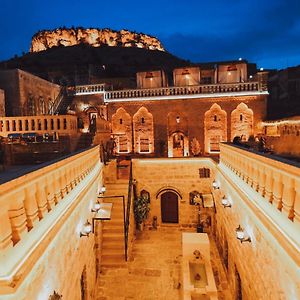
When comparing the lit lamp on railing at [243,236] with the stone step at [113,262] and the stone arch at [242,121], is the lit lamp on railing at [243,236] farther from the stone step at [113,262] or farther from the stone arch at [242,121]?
the stone arch at [242,121]

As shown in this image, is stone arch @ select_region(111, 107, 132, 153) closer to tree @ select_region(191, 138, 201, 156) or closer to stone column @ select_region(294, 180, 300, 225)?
tree @ select_region(191, 138, 201, 156)

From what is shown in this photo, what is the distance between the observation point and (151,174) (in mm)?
16438

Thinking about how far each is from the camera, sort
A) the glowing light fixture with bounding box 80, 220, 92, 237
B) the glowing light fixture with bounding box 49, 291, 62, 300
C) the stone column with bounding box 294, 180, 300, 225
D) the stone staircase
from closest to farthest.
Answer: the stone column with bounding box 294, 180, 300, 225 < the glowing light fixture with bounding box 49, 291, 62, 300 < the glowing light fixture with bounding box 80, 220, 92, 237 < the stone staircase

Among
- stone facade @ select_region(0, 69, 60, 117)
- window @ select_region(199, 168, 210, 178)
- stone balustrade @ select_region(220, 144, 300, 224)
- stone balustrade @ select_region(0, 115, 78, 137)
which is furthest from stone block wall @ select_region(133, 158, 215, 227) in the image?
stone facade @ select_region(0, 69, 60, 117)

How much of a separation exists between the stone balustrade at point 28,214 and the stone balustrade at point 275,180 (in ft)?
12.2

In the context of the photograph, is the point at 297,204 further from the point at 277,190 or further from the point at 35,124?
the point at 35,124

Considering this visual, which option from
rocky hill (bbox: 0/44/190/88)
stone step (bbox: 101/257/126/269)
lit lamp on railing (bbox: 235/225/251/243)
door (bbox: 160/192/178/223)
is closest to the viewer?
lit lamp on railing (bbox: 235/225/251/243)

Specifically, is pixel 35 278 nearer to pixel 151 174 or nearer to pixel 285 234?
pixel 285 234

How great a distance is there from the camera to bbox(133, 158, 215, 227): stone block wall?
52.8ft

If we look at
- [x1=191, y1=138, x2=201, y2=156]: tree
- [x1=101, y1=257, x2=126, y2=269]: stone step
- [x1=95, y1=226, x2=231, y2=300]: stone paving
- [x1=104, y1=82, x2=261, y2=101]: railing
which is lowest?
[x1=95, y1=226, x2=231, y2=300]: stone paving

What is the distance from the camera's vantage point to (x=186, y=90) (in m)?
22.3

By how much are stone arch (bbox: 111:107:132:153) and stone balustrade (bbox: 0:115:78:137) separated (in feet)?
31.3

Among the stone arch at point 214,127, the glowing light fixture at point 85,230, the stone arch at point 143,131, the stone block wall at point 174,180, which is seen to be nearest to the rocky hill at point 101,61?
the stone arch at point 143,131

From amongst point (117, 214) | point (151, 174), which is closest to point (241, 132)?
point (151, 174)
